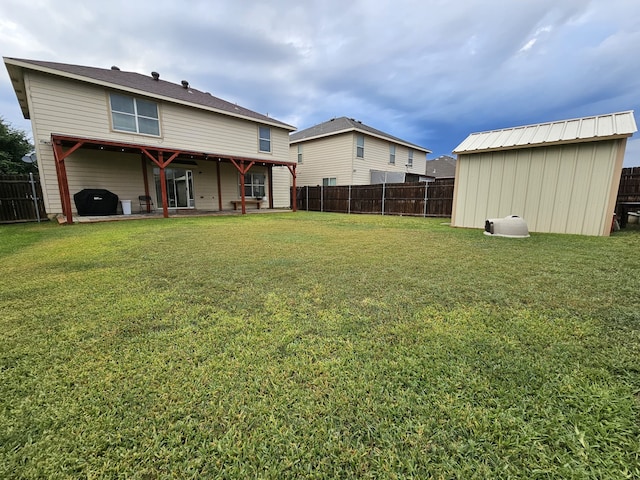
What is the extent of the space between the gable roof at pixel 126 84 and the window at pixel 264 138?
1.55 ft

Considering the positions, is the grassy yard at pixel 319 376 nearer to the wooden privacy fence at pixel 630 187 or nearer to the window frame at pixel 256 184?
the wooden privacy fence at pixel 630 187

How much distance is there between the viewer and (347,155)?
17844mm

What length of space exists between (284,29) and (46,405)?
1456 cm

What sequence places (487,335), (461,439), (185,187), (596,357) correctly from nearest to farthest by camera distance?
(461,439) < (596,357) < (487,335) < (185,187)

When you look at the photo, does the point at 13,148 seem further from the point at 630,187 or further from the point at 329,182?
the point at 630,187

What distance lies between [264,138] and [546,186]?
521 inches

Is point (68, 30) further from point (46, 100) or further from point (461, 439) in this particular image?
point (461, 439)

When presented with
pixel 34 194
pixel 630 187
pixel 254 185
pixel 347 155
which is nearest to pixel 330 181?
pixel 347 155

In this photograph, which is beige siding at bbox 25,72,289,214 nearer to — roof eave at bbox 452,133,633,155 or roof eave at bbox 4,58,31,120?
roof eave at bbox 4,58,31,120

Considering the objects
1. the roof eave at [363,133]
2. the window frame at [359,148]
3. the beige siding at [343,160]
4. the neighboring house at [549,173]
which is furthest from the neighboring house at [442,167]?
the neighboring house at [549,173]

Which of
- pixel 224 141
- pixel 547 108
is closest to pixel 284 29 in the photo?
pixel 224 141

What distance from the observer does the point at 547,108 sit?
73.4 ft

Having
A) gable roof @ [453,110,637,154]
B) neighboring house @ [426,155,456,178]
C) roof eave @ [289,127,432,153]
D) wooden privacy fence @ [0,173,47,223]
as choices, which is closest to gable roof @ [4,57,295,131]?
wooden privacy fence @ [0,173,47,223]

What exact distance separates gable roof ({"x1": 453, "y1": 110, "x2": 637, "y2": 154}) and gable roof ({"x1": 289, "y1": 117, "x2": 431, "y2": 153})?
10366mm
